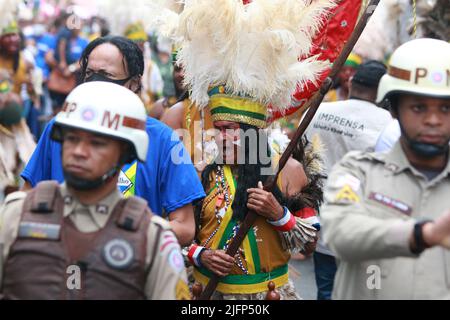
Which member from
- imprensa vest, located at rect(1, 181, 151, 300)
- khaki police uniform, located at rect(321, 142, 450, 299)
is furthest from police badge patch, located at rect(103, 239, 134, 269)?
khaki police uniform, located at rect(321, 142, 450, 299)

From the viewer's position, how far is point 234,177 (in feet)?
18.5

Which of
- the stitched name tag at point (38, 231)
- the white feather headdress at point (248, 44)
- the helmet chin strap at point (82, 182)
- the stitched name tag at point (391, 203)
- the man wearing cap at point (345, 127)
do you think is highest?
the white feather headdress at point (248, 44)

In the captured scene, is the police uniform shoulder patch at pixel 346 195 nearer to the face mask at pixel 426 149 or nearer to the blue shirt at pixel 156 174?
the face mask at pixel 426 149

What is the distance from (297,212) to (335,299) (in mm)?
1962

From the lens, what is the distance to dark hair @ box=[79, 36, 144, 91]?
16.8 ft

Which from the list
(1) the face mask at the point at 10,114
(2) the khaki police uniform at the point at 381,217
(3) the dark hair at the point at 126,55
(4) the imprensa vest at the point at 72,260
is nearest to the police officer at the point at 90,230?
(4) the imprensa vest at the point at 72,260

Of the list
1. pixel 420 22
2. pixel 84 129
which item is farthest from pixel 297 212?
pixel 420 22

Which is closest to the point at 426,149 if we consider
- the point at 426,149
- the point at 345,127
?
the point at 426,149

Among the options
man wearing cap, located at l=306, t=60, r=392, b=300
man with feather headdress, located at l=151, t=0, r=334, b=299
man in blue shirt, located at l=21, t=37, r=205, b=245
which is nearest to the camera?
man in blue shirt, located at l=21, t=37, r=205, b=245

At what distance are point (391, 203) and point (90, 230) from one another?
113 cm

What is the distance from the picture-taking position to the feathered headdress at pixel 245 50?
554 cm

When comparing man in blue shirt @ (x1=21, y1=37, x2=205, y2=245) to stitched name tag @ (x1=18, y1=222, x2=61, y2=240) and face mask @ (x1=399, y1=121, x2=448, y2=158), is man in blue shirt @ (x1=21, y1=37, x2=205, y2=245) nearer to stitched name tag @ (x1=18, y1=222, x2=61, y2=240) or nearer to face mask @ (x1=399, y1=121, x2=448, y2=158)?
stitched name tag @ (x1=18, y1=222, x2=61, y2=240)

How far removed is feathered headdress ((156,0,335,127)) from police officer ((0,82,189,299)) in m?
1.87
